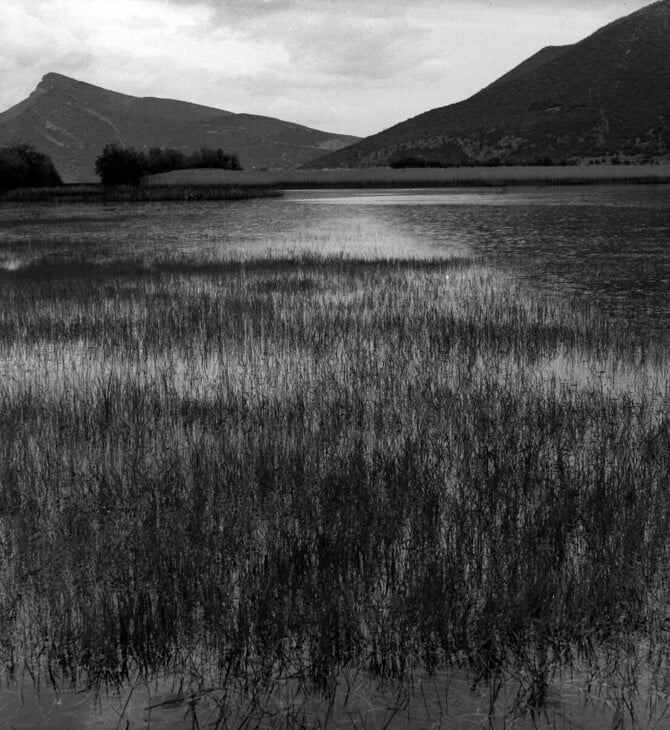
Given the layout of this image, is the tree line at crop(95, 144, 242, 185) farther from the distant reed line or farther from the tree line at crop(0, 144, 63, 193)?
the distant reed line

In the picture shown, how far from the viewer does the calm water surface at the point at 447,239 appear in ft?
61.2

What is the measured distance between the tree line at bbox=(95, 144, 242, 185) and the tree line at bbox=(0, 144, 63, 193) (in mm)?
6052

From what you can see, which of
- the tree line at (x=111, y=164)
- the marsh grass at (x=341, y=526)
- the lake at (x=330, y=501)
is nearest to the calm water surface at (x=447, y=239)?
the lake at (x=330, y=501)

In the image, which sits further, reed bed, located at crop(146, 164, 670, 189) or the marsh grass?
reed bed, located at crop(146, 164, 670, 189)

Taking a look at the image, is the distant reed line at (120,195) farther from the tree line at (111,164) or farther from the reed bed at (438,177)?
the reed bed at (438,177)

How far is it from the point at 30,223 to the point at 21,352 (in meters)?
32.5

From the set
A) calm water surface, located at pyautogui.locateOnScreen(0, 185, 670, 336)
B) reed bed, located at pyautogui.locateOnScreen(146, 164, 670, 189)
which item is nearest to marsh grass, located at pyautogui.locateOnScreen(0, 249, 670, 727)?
calm water surface, located at pyautogui.locateOnScreen(0, 185, 670, 336)

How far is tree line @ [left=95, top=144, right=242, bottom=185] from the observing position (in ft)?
327

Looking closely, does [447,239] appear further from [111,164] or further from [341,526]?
[111,164]

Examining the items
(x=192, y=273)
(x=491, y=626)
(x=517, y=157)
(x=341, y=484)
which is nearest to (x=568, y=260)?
(x=192, y=273)

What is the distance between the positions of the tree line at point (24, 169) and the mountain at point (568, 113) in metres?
63.0

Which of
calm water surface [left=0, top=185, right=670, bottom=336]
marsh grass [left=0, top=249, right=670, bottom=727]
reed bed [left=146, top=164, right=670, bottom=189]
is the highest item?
reed bed [left=146, top=164, right=670, bottom=189]

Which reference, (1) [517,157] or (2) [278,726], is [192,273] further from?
(1) [517,157]

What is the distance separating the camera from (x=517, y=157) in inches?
5103
